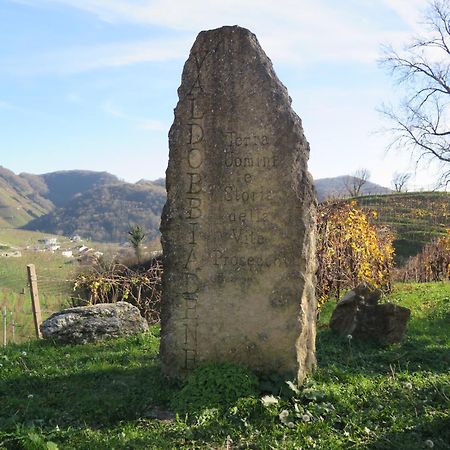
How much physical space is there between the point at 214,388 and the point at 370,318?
3635 mm

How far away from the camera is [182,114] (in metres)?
6.36

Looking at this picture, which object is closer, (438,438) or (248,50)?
(438,438)

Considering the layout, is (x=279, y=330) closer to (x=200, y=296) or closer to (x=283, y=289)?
(x=283, y=289)

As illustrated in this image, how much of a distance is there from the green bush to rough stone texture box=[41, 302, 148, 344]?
3490mm

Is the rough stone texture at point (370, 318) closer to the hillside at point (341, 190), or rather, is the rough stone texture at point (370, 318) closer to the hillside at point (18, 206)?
the hillside at point (341, 190)

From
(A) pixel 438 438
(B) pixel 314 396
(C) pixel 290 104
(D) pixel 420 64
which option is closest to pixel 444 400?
(A) pixel 438 438

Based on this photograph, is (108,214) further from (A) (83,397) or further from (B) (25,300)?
(A) (83,397)

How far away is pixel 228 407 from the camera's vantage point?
5.18 metres

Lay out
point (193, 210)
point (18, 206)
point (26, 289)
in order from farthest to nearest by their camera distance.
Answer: point (18, 206)
point (26, 289)
point (193, 210)

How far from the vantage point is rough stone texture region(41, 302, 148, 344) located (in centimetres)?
879

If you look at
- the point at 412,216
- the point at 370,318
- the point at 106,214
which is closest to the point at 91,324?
the point at 370,318

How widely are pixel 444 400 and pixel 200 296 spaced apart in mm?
2947

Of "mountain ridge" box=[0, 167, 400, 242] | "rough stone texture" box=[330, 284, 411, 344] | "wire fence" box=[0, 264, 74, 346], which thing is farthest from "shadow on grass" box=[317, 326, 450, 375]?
"mountain ridge" box=[0, 167, 400, 242]

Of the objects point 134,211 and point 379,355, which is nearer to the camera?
point 379,355
